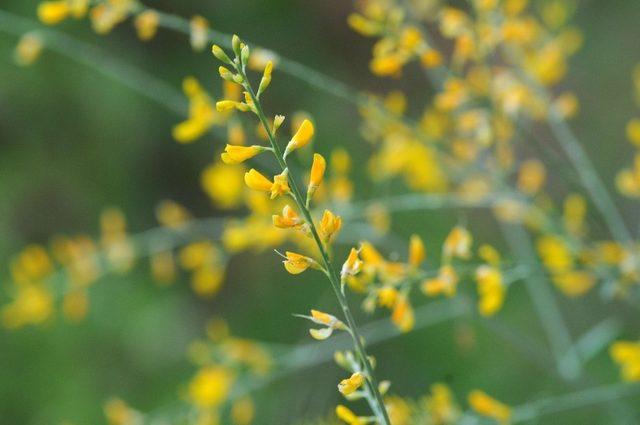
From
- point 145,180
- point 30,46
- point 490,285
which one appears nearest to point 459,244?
point 490,285

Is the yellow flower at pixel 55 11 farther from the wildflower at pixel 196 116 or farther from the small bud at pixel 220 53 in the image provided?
the small bud at pixel 220 53

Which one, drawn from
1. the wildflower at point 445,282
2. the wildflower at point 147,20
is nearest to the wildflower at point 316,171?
the wildflower at point 445,282

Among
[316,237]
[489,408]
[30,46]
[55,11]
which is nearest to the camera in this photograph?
[316,237]

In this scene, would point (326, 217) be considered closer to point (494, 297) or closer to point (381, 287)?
point (381, 287)

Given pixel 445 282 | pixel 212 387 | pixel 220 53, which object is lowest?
pixel 212 387

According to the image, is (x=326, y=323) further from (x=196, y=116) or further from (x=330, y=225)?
(x=196, y=116)

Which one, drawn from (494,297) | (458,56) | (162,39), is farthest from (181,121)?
(494,297)

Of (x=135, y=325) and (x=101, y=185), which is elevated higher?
(x=101, y=185)
